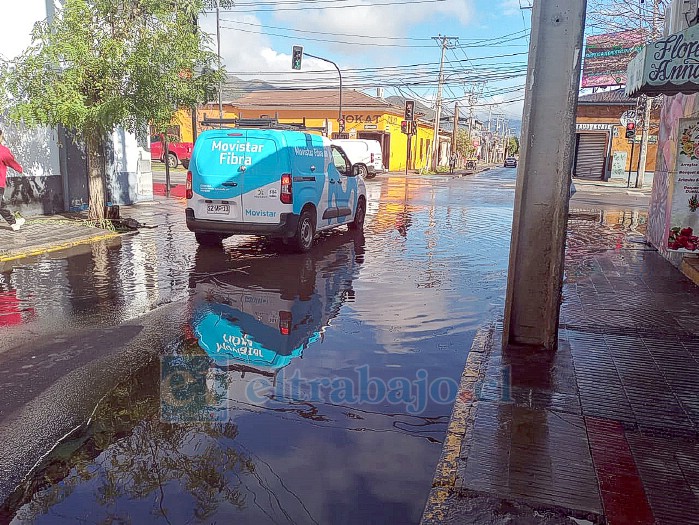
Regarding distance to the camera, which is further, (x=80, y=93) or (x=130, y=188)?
(x=130, y=188)

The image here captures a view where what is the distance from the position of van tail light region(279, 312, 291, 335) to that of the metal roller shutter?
142 feet

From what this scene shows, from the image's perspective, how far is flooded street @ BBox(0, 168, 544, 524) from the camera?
10.7 feet

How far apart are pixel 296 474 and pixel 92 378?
2.16m

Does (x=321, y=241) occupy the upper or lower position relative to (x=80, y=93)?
lower

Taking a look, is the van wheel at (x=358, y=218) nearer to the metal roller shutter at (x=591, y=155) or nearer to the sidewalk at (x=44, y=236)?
the sidewalk at (x=44, y=236)

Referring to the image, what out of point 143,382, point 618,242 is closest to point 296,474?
point 143,382

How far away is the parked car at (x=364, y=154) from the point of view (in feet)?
109

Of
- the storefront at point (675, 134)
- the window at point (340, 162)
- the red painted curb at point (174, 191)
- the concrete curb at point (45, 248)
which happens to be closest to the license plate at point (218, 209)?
the window at point (340, 162)

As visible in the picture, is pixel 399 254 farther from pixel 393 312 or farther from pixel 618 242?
pixel 618 242

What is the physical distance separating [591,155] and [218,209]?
41.8m

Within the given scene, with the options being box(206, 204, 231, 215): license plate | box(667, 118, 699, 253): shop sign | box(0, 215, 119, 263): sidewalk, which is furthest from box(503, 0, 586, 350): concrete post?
box(0, 215, 119, 263): sidewalk

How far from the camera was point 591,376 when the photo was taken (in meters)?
4.91

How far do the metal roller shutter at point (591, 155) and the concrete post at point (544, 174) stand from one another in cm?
4356

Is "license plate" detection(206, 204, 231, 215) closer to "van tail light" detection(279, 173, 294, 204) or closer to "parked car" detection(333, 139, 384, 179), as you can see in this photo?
"van tail light" detection(279, 173, 294, 204)
